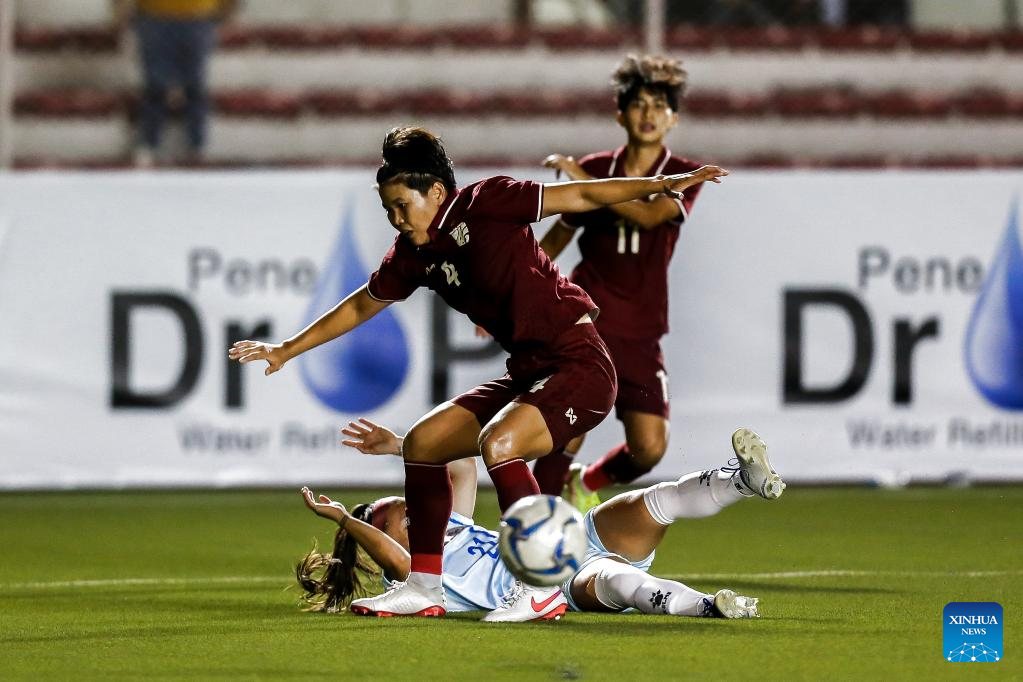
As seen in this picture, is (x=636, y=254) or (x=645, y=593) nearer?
(x=645, y=593)

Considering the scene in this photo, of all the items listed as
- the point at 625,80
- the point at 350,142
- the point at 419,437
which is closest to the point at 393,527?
the point at 419,437

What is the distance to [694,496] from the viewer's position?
626 cm

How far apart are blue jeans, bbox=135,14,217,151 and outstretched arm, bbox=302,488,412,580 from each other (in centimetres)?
681

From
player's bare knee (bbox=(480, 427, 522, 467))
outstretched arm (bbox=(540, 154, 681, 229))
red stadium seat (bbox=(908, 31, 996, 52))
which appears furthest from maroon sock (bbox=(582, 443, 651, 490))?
red stadium seat (bbox=(908, 31, 996, 52))

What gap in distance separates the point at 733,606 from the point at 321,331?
1.66 meters

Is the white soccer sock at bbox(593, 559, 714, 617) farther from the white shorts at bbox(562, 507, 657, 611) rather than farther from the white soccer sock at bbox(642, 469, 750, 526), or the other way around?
the white soccer sock at bbox(642, 469, 750, 526)

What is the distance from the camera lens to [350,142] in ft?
43.9

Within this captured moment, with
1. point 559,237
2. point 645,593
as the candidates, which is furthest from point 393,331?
point 645,593

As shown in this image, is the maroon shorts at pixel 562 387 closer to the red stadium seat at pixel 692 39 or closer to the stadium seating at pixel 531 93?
the stadium seating at pixel 531 93

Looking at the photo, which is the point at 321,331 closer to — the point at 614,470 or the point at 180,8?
the point at 614,470

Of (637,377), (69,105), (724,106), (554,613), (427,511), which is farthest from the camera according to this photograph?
(724,106)

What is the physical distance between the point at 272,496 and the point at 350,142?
3.49 m

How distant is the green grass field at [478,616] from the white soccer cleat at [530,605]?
0.21 feet

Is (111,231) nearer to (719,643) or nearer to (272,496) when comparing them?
(272,496)
